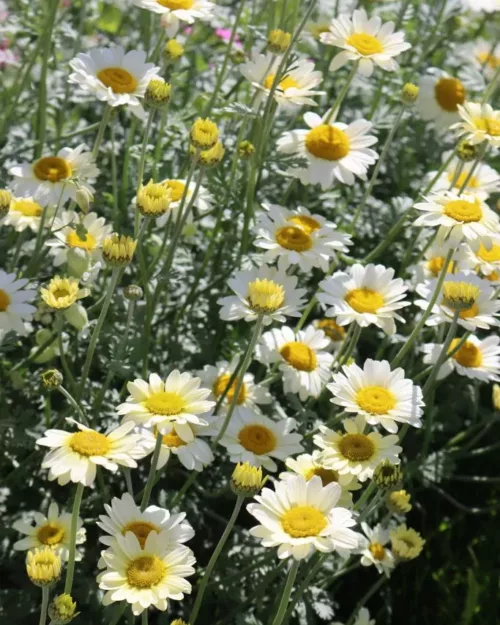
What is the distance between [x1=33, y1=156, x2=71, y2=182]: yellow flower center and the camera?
1901mm

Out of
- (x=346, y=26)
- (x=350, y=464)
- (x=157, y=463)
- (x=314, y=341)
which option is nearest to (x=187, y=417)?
(x=157, y=463)

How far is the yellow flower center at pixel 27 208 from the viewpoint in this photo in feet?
6.49

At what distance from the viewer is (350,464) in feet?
5.04

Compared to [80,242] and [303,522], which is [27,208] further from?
[303,522]

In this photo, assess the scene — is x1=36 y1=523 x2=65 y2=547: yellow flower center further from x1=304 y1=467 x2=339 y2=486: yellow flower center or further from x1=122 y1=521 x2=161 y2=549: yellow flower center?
x1=304 y1=467 x2=339 y2=486: yellow flower center

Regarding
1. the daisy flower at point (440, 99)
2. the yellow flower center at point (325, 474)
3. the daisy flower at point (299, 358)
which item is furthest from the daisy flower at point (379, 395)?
the daisy flower at point (440, 99)

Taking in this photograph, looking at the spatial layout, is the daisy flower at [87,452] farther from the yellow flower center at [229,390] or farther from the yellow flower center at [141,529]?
the yellow flower center at [229,390]

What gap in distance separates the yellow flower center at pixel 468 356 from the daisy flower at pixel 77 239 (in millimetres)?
712

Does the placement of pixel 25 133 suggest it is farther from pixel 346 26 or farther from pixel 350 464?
pixel 350 464

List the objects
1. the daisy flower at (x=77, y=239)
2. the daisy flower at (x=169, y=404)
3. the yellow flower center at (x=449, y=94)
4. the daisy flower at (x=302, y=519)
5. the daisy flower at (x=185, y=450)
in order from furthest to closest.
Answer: the yellow flower center at (x=449, y=94), the daisy flower at (x=77, y=239), the daisy flower at (x=185, y=450), the daisy flower at (x=169, y=404), the daisy flower at (x=302, y=519)

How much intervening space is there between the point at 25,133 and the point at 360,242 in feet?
3.02

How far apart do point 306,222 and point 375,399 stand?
1.61 ft

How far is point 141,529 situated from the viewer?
141cm

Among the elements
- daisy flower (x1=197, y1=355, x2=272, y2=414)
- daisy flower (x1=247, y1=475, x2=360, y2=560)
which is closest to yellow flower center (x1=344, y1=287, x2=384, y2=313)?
daisy flower (x1=197, y1=355, x2=272, y2=414)
